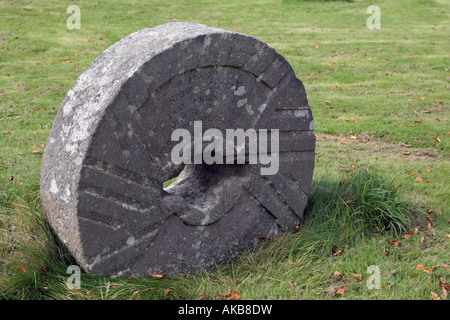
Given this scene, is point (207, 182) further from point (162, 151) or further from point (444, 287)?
point (444, 287)

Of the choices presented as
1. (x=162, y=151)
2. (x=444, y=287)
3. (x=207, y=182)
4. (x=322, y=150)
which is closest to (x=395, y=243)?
(x=444, y=287)

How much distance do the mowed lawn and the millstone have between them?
0.22 m

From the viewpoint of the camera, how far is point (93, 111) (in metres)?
3.02

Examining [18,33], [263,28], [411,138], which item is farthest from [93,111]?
[263,28]

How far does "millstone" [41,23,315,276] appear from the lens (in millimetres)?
3053

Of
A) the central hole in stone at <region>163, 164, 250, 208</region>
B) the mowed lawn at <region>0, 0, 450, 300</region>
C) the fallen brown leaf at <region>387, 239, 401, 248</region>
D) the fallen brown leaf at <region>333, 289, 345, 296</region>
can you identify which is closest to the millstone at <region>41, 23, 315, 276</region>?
the central hole in stone at <region>163, 164, 250, 208</region>

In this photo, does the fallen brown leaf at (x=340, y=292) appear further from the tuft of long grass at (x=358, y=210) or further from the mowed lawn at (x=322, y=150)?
the tuft of long grass at (x=358, y=210)

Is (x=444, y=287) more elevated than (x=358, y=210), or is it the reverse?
(x=358, y=210)

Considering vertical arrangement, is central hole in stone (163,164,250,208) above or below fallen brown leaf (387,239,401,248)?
above

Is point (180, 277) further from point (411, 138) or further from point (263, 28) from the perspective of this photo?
point (263, 28)

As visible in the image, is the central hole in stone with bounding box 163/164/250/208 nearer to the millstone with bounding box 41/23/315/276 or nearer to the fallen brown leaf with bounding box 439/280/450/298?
the millstone with bounding box 41/23/315/276

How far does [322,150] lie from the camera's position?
605 centimetres

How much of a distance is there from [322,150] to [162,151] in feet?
10.7

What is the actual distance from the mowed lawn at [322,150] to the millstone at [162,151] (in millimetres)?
216
